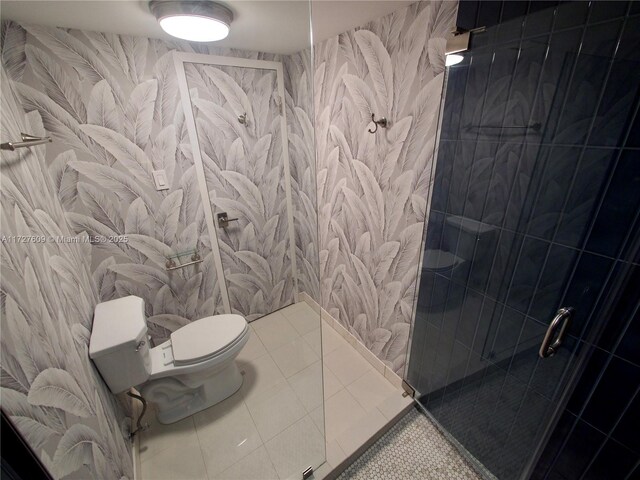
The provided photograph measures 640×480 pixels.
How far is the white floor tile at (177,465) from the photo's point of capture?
136 centimetres

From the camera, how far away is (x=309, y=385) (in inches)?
71.6

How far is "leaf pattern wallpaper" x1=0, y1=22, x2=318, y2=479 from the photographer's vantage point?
0.71m

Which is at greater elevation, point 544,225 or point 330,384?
point 544,225

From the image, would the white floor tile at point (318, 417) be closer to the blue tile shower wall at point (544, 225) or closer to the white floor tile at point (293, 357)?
the white floor tile at point (293, 357)

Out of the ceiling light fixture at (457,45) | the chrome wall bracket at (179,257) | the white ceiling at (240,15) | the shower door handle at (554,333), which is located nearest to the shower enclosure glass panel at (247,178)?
the chrome wall bracket at (179,257)

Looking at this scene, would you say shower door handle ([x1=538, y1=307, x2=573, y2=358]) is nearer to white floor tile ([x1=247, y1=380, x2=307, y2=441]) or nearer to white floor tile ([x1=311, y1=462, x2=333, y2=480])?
white floor tile ([x1=311, y1=462, x2=333, y2=480])

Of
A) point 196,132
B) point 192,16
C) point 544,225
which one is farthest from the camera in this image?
point 196,132

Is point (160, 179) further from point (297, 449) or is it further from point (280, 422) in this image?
point (297, 449)

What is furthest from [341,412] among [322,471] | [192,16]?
[192,16]

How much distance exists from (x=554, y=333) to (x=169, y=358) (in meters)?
1.81

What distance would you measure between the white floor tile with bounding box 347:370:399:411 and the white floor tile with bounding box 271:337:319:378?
36cm

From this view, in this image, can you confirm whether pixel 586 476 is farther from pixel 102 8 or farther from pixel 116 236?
pixel 102 8

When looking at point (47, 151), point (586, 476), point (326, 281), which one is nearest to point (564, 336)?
point (586, 476)

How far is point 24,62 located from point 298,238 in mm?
1800
